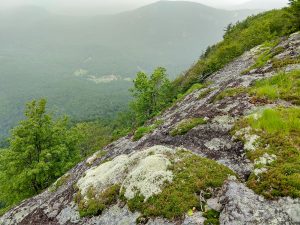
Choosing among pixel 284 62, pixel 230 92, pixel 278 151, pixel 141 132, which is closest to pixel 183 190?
pixel 278 151

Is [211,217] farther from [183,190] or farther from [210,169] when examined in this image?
[210,169]

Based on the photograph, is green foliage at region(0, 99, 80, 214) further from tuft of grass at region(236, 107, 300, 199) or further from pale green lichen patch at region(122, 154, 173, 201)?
tuft of grass at region(236, 107, 300, 199)

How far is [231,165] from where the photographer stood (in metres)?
13.1

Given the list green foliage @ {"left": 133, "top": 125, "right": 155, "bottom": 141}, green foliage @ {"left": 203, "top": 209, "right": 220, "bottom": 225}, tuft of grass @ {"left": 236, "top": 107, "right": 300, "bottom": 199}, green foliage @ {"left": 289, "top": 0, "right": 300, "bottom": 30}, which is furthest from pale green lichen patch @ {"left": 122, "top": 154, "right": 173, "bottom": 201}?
green foliage @ {"left": 289, "top": 0, "right": 300, "bottom": 30}

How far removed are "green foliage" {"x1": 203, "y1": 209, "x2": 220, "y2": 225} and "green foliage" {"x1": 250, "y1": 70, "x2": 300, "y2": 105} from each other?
27.3 ft

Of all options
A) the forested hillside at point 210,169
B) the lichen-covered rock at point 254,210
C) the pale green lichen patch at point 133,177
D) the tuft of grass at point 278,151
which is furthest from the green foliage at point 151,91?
the lichen-covered rock at point 254,210

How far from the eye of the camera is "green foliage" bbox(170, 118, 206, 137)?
17.8 metres

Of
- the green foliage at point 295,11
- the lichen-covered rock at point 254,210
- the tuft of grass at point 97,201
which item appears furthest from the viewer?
the green foliage at point 295,11

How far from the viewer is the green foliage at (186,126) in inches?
699

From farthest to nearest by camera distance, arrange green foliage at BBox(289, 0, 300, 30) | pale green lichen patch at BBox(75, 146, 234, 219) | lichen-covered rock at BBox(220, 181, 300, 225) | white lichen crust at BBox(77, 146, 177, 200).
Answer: green foliage at BBox(289, 0, 300, 30) → white lichen crust at BBox(77, 146, 177, 200) → pale green lichen patch at BBox(75, 146, 234, 219) → lichen-covered rock at BBox(220, 181, 300, 225)

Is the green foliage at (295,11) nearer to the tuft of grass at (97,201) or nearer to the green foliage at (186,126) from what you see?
the green foliage at (186,126)

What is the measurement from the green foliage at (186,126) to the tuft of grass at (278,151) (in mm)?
3285

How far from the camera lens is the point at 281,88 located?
17.1 meters

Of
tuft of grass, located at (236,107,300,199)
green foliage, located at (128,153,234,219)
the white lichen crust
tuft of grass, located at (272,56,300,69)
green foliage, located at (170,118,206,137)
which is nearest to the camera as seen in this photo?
tuft of grass, located at (236,107,300,199)
